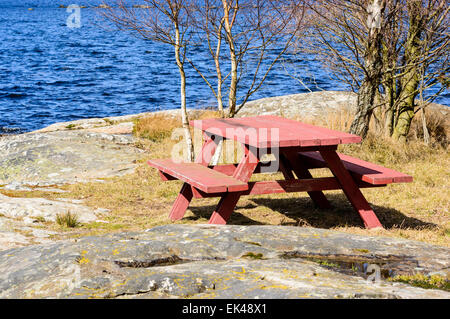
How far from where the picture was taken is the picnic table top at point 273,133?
5.85m

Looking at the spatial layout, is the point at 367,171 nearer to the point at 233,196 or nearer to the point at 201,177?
the point at 233,196

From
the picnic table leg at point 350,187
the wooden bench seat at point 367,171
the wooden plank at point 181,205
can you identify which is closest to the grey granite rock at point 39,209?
Result: the wooden plank at point 181,205

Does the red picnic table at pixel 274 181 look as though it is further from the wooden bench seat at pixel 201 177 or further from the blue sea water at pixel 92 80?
the blue sea water at pixel 92 80

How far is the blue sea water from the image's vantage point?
21.0 meters

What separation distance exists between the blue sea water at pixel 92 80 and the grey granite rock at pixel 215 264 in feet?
21.7

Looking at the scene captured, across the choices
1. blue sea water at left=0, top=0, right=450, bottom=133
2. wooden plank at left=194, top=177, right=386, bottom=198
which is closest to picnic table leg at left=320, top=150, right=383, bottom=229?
wooden plank at left=194, top=177, right=386, bottom=198

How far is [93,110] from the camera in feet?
71.0

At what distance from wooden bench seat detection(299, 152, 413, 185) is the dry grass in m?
0.56

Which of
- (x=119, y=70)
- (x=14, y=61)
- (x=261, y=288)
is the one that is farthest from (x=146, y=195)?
(x=14, y=61)

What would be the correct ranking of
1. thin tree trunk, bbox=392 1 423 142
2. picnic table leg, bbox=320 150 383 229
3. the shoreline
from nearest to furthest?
1. picnic table leg, bbox=320 150 383 229
2. thin tree trunk, bbox=392 1 423 142
3. the shoreline

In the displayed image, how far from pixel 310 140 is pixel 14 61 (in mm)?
33677

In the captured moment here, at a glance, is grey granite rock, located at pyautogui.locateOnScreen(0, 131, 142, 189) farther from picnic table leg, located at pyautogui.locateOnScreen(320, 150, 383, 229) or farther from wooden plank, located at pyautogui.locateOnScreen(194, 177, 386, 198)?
picnic table leg, located at pyautogui.locateOnScreen(320, 150, 383, 229)

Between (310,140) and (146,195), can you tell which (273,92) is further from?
(310,140)

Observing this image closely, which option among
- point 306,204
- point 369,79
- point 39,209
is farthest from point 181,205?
point 369,79
